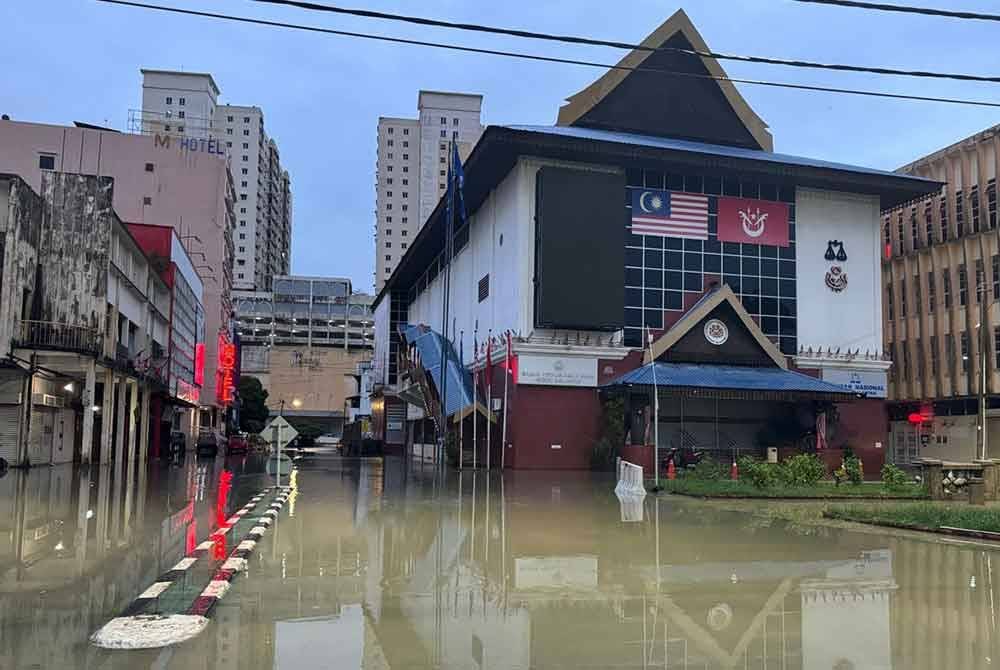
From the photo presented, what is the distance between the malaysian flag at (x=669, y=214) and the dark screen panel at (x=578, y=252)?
1632mm

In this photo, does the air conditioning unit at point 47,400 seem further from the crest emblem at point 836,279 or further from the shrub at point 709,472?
the crest emblem at point 836,279

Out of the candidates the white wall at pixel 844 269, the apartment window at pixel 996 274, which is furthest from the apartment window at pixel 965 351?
the white wall at pixel 844 269

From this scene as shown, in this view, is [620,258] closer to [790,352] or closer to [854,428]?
[790,352]

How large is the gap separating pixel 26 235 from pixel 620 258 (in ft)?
80.3

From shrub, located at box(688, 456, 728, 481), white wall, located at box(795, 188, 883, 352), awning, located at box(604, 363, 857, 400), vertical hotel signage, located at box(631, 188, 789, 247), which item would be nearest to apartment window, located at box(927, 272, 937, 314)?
white wall, located at box(795, 188, 883, 352)

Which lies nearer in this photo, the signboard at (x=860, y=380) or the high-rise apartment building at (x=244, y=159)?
the signboard at (x=860, y=380)

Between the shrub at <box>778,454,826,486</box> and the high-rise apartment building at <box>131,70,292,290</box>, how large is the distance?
389 feet

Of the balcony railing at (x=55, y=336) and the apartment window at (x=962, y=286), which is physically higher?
the apartment window at (x=962, y=286)

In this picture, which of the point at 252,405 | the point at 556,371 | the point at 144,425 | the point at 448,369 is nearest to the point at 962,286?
the point at 556,371

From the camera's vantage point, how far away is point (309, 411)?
425ft

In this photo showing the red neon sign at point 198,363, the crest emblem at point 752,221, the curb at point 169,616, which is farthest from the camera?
the red neon sign at point 198,363

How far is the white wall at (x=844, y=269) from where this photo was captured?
45688mm

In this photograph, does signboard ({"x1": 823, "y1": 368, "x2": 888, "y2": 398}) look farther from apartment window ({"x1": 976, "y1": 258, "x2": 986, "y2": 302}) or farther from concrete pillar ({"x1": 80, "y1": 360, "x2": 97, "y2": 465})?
→ concrete pillar ({"x1": 80, "y1": 360, "x2": 97, "y2": 465})

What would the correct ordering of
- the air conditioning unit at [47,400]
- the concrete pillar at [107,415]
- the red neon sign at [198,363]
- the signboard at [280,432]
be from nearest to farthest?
the signboard at [280,432]
the air conditioning unit at [47,400]
the concrete pillar at [107,415]
the red neon sign at [198,363]
